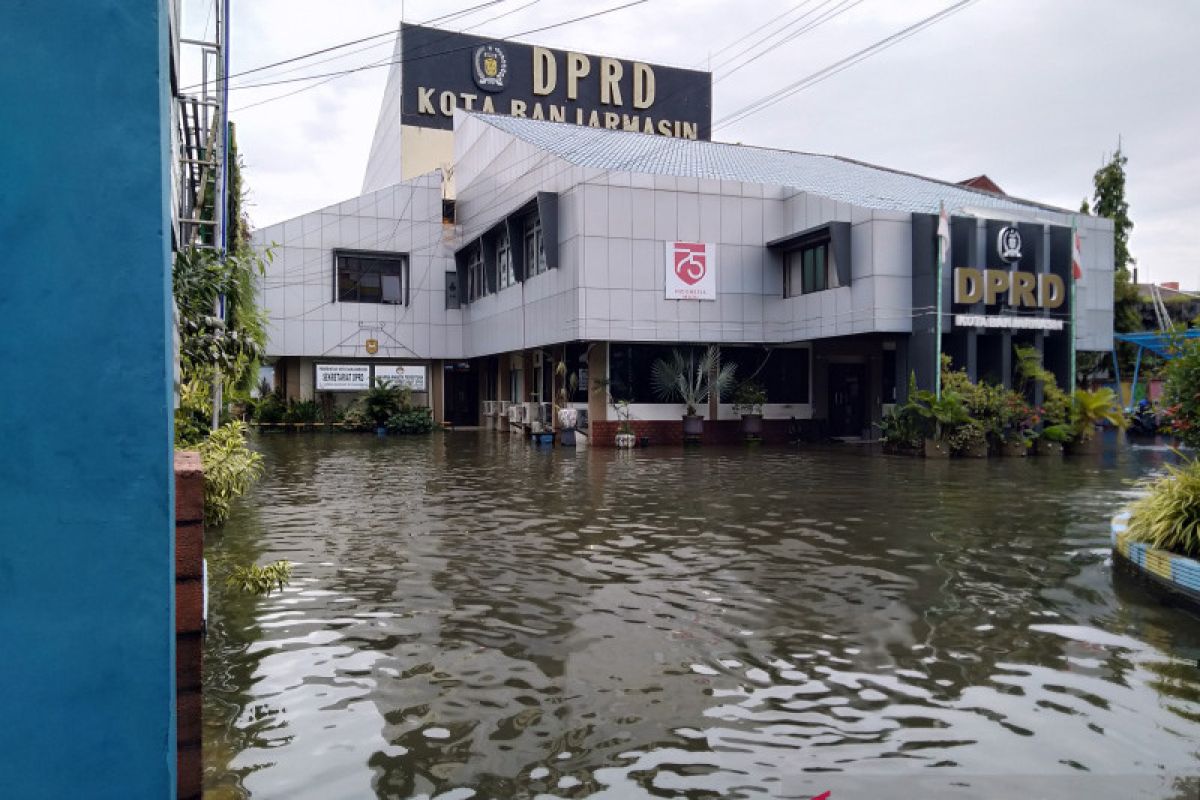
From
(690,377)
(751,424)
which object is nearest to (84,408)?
(690,377)

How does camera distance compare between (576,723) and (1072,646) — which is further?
(1072,646)

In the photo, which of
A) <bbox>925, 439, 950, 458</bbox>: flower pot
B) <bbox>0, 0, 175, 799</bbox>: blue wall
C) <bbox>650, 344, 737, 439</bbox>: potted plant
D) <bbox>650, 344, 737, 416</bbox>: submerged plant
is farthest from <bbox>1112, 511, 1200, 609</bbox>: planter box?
<bbox>650, 344, 737, 416</bbox>: submerged plant

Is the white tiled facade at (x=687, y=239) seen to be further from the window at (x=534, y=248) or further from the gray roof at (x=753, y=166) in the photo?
the gray roof at (x=753, y=166)

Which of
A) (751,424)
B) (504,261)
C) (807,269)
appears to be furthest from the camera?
(504,261)

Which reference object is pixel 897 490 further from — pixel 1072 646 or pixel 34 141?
pixel 34 141

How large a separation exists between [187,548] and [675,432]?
2359 centimetres

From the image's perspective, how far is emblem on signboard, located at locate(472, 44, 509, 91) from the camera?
1809 inches

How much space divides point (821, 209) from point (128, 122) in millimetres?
23844

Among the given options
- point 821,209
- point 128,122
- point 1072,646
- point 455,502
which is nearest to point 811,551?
point 1072,646

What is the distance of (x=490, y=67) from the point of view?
46.2m

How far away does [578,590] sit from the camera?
7305 millimetres

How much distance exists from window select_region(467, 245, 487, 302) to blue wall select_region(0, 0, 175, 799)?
103 feet

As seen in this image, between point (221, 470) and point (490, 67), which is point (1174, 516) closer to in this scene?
point (221, 470)

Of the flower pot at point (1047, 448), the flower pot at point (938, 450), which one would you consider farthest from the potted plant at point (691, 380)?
the flower pot at point (1047, 448)
